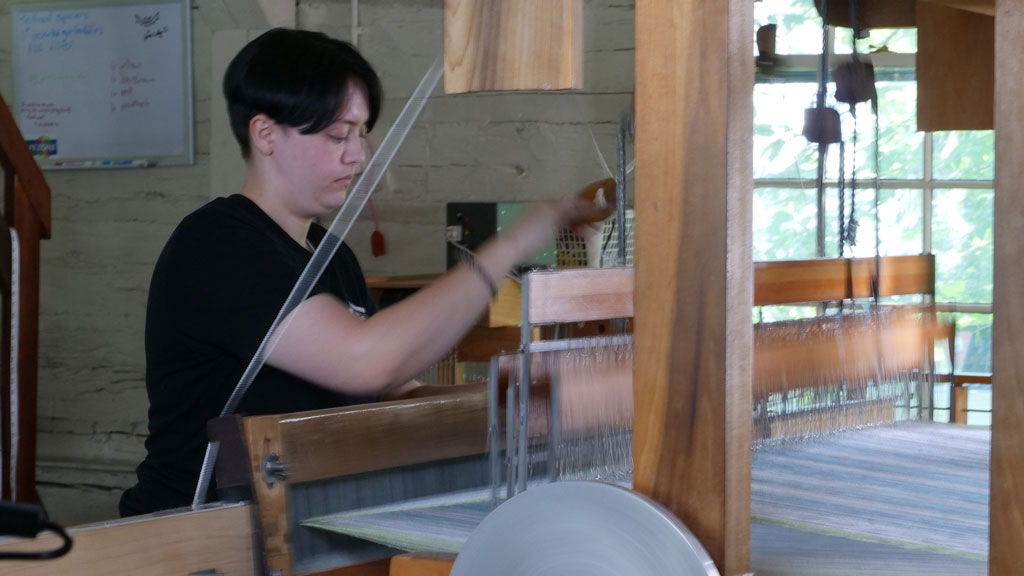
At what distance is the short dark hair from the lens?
1333 millimetres

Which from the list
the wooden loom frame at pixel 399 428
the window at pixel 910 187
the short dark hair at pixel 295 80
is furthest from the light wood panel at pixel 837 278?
the window at pixel 910 187

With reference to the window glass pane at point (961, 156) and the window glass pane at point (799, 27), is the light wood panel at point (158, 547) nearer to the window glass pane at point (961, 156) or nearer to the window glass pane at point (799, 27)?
the window glass pane at point (799, 27)

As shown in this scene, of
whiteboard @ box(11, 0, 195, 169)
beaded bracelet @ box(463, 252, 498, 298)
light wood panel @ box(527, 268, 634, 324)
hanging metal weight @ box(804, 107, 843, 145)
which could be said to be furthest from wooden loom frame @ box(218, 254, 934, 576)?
whiteboard @ box(11, 0, 195, 169)

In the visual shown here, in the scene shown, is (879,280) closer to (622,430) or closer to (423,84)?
(622,430)

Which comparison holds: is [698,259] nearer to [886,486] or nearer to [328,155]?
[886,486]

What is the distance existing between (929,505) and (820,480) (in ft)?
0.43

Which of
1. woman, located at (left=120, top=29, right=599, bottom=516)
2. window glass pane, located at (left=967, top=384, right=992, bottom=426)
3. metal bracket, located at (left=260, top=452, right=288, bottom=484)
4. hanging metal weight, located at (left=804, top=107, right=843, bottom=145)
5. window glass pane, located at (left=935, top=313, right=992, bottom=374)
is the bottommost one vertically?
window glass pane, located at (left=967, top=384, right=992, bottom=426)

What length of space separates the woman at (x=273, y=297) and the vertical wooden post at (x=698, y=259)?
0.52 m

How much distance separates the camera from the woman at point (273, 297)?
1.20m

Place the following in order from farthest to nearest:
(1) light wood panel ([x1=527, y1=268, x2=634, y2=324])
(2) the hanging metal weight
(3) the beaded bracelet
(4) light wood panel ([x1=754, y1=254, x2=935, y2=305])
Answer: (2) the hanging metal weight → (4) light wood panel ([x1=754, y1=254, x2=935, y2=305]) → (3) the beaded bracelet → (1) light wood panel ([x1=527, y1=268, x2=634, y2=324])

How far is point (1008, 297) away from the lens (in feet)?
2.02

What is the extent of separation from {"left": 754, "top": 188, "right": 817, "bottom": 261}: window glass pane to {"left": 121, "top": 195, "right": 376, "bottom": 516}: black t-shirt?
6.89 feet

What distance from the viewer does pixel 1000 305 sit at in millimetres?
620

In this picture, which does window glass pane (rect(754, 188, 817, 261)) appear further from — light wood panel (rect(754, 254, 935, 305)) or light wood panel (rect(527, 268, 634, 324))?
light wood panel (rect(527, 268, 634, 324))
